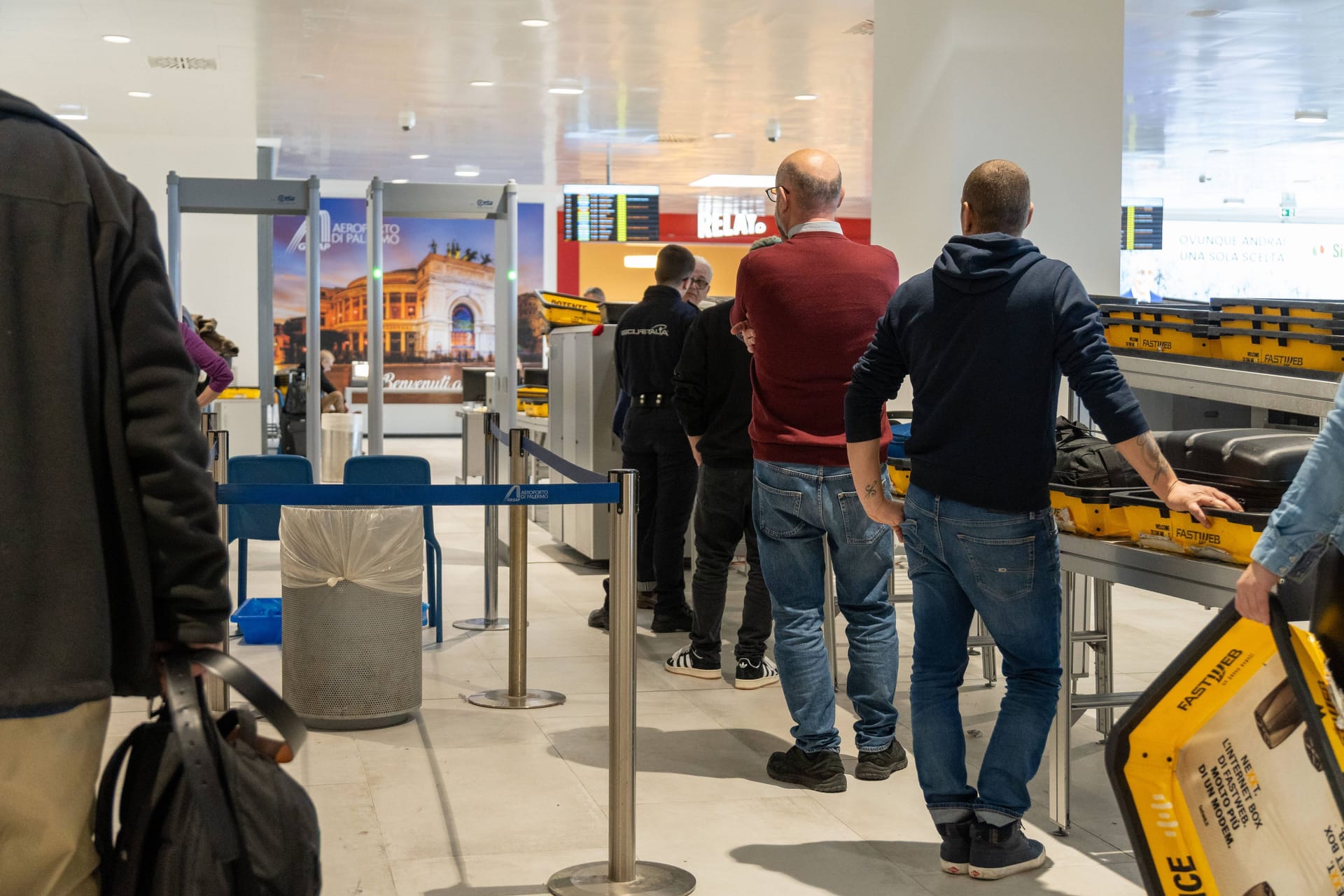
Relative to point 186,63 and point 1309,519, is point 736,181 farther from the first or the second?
point 1309,519

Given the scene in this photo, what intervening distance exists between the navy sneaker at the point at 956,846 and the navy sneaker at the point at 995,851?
0.02 meters

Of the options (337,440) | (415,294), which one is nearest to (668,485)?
(337,440)

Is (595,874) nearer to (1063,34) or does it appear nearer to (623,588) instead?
(623,588)

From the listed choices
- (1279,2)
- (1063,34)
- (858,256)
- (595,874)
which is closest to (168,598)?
(595,874)

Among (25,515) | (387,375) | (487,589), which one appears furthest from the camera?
(387,375)

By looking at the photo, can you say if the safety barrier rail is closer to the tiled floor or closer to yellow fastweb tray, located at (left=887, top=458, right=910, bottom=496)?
the tiled floor

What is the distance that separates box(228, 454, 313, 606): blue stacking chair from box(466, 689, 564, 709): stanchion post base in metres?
1.13

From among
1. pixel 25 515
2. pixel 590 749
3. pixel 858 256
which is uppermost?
pixel 858 256

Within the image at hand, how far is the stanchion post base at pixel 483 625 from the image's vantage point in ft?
19.3

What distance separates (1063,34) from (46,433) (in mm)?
4897

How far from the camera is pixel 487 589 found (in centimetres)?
595

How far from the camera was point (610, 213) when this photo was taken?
1498 cm

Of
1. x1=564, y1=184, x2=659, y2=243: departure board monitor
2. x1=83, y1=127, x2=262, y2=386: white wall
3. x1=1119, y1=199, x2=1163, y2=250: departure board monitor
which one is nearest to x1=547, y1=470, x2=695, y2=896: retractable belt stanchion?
x1=83, y1=127, x2=262, y2=386: white wall

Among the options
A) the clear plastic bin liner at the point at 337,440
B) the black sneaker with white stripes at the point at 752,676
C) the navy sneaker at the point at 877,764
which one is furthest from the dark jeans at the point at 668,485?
the clear plastic bin liner at the point at 337,440
